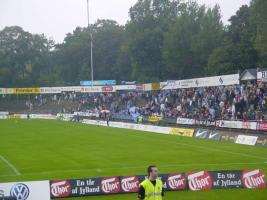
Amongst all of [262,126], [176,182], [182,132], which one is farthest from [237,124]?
[176,182]

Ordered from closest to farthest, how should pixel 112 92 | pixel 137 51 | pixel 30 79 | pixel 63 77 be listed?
pixel 112 92
pixel 137 51
pixel 30 79
pixel 63 77

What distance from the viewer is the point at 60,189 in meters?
18.7

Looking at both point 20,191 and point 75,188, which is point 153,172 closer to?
point 20,191

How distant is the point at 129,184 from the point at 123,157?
12.2 meters

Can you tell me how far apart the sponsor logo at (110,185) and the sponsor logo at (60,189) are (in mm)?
1277

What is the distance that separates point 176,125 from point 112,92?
33.0 metres

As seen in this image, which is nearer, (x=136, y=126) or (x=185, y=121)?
(x=185, y=121)

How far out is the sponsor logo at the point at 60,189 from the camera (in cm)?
1858

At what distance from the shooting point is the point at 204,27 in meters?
80.4

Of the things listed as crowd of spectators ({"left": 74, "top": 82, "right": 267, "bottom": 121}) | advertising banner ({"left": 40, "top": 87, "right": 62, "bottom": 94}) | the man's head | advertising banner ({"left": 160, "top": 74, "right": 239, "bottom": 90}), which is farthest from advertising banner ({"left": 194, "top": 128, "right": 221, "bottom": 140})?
advertising banner ({"left": 40, "top": 87, "right": 62, "bottom": 94})

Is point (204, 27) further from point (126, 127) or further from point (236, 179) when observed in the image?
point (236, 179)

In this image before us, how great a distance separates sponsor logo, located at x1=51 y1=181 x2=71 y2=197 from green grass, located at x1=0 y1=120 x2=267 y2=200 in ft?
2.76

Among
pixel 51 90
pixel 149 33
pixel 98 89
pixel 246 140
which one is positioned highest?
pixel 149 33

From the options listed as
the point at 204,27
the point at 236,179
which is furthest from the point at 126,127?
the point at 236,179
